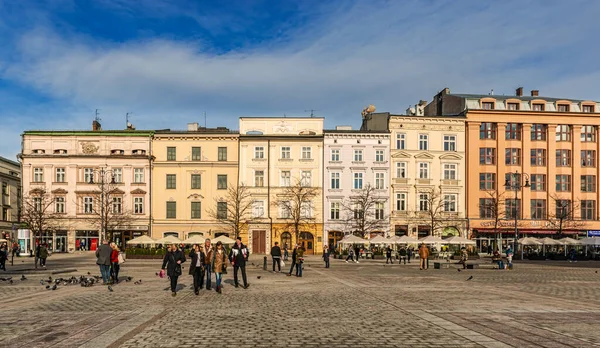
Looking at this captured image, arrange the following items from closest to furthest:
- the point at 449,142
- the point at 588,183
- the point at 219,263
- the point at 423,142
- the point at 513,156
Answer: the point at 219,263 < the point at 423,142 < the point at 449,142 < the point at 513,156 < the point at 588,183

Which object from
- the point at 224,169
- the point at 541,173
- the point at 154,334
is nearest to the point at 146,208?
the point at 224,169

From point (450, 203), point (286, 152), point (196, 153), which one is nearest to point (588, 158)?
point (450, 203)

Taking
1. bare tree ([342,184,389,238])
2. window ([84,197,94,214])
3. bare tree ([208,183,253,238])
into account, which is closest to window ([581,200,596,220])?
bare tree ([342,184,389,238])

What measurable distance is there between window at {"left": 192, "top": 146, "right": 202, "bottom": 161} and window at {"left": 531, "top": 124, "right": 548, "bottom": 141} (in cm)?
3664

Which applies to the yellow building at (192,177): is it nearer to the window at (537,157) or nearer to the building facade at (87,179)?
the building facade at (87,179)

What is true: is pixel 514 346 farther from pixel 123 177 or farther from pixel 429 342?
pixel 123 177

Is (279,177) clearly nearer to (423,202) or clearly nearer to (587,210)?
(423,202)

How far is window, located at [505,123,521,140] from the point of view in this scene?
2378 inches

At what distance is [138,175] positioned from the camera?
57.3m

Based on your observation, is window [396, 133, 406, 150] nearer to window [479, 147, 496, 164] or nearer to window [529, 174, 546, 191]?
window [479, 147, 496, 164]

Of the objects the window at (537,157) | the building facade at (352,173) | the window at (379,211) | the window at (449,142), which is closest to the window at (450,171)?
the window at (449,142)

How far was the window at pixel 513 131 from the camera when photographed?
60403 millimetres

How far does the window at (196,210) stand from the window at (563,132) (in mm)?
40332

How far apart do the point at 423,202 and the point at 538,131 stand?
1577cm
